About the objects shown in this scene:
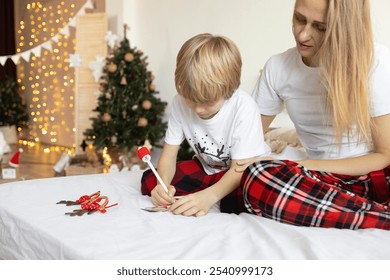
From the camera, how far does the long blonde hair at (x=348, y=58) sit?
1228 mm

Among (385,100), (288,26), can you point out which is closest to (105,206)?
(385,100)

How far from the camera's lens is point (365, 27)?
1248 millimetres

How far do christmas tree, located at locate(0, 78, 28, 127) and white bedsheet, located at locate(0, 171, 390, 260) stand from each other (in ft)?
13.0

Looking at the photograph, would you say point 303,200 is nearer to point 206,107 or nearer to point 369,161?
point 369,161

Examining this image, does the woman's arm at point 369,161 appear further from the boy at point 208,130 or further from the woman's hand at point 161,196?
the woman's hand at point 161,196

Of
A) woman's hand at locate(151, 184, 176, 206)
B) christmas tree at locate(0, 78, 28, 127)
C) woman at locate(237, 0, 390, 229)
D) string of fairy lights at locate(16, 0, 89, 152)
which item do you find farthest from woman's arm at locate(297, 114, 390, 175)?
christmas tree at locate(0, 78, 28, 127)

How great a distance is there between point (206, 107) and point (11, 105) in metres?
4.24

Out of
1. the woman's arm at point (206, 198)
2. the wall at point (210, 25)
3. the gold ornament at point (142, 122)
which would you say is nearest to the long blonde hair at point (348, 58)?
the woman's arm at point (206, 198)

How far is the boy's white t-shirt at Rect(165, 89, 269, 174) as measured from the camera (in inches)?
54.0

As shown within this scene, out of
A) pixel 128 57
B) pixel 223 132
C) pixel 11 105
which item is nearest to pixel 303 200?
pixel 223 132

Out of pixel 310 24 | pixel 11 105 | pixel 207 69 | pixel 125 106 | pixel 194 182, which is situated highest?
pixel 310 24

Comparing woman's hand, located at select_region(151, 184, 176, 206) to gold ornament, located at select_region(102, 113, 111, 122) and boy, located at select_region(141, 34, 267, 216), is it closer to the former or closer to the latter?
boy, located at select_region(141, 34, 267, 216)

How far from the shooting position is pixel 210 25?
135 inches

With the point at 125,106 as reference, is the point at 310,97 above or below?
above
